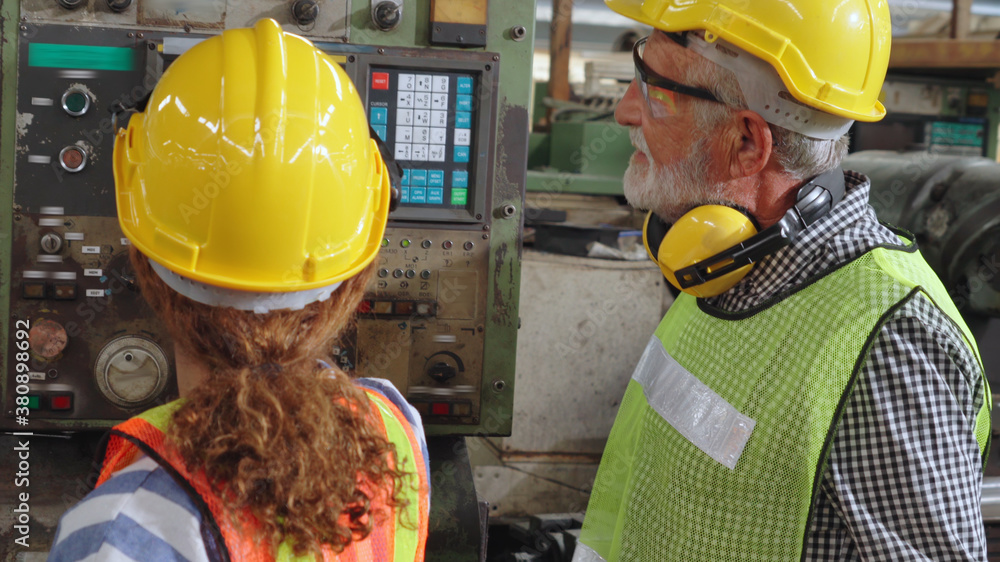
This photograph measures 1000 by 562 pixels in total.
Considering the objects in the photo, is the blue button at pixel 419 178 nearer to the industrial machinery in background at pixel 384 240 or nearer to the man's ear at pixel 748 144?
the industrial machinery in background at pixel 384 240

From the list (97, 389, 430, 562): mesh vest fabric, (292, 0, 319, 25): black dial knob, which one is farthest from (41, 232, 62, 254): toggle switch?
(97, 389, 430, 562): mesh vest fabric

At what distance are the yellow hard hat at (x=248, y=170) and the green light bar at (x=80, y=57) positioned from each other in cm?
69

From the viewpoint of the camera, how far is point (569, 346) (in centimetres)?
282

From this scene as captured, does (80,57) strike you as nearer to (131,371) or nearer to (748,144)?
(131,371)

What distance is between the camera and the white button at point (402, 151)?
1629mm

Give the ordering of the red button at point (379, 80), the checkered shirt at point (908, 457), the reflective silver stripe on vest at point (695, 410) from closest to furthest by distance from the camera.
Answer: the checkered shirt at point (908, 457) → the reflective silver stripe on vest at point (695, 410) → the red button at point (379, 80)

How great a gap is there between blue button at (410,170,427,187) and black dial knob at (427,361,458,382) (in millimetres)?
377

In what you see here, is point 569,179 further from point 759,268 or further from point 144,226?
point 144,226

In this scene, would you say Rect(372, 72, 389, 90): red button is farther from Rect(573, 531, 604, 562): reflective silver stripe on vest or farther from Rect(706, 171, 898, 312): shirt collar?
Rect(573, 531, 604, 562): reflective silver stripe on vest

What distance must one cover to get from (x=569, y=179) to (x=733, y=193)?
6.32 feet

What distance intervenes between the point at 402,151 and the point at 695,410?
78 centimetres

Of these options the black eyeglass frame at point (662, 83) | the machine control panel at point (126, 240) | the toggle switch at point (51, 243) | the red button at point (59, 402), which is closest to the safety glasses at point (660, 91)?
the black eyeglass frame at point (662, 83)

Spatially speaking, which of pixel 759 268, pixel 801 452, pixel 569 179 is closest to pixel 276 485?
pixel 801 452

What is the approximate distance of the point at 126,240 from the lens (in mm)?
1547
